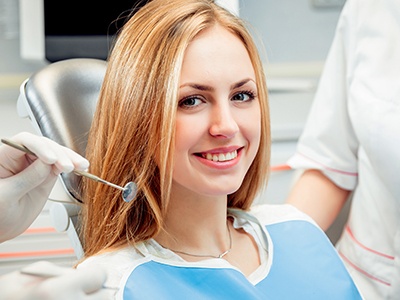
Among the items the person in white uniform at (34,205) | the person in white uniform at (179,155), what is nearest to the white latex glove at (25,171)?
the person in white uniform at (34,205)

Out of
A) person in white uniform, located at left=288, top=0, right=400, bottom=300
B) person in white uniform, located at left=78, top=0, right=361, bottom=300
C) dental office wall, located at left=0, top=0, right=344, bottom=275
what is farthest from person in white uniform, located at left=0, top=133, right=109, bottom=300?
dental office wall, located at left=0, top=0, right=344, bottom=275

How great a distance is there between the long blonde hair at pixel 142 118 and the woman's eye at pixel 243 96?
0.05m

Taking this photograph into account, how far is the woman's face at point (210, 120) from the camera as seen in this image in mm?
1051

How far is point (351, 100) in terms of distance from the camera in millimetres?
1469

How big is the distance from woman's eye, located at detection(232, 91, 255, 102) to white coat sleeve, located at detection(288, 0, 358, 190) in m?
0.45

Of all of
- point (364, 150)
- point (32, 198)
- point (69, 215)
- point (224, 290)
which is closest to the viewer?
point (32, 198)

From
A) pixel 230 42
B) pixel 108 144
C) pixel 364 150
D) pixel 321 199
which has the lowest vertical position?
pixel 321 199

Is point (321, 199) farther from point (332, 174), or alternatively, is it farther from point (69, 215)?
point (69, 215)

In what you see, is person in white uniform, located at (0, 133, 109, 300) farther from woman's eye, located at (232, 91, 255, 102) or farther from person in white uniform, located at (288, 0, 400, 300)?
person in white uniform, located at (288, 0, 400, 300)

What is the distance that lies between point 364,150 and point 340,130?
3.6 inches

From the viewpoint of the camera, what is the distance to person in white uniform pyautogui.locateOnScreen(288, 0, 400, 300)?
4.53ft

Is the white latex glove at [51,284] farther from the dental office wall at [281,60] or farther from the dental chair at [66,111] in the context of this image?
the dental office wall at [281,60]

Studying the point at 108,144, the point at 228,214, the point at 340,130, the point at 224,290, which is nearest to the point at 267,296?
the point at 224,290

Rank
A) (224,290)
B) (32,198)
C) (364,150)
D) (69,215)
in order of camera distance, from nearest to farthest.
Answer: (32,198) < (224,290) < (69,215) < (364,150)
